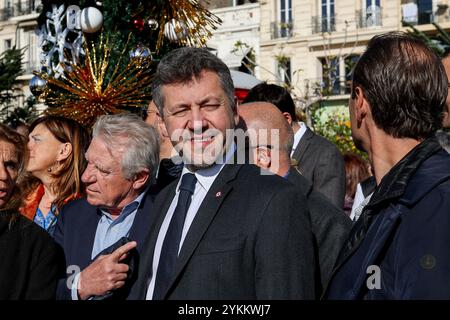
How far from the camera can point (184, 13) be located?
6309mm

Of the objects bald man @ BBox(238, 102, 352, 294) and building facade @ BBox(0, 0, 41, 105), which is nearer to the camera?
bald man @ BBox(238, 102, 352, 294)

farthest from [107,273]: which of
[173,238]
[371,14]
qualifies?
[371,14]

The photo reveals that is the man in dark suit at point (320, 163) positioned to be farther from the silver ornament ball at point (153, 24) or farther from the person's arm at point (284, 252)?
the person's arm at point (284, 252)

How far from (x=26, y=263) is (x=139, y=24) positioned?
3.37 meters

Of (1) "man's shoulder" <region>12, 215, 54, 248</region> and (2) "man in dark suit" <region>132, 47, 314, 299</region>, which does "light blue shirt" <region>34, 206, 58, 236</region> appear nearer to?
(1) "man's shoulder" <region>12, 215, 54, 248</region>

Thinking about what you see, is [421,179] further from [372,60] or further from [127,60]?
[127,60]

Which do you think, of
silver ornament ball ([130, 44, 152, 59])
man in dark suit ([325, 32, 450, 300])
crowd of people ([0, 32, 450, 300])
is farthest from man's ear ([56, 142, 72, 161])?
man in dark suit ([325, 32, 450, 300])

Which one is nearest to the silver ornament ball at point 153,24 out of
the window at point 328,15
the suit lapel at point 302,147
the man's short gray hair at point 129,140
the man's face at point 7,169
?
the suit lapel at point 302,147

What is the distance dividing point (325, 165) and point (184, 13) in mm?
2065

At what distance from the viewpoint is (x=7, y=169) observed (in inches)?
138

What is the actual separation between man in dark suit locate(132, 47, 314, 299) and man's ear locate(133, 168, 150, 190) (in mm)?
547

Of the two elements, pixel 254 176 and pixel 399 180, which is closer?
pixel 399 180

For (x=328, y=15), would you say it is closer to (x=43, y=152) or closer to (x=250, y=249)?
(x=43, y=152)

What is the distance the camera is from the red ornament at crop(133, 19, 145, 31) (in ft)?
20.1
